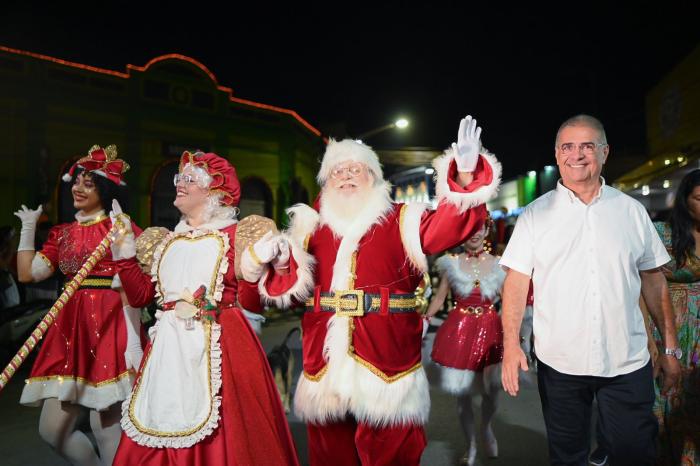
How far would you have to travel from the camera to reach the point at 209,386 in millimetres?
2943

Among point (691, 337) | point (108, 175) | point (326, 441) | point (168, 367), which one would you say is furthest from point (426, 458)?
point (108, 175)

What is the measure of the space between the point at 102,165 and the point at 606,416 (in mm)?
3548

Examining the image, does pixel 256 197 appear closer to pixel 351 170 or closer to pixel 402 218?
pixel 351 170

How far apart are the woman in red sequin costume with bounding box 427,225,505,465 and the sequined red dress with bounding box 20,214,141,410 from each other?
2335 mm

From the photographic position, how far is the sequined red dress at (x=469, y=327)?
4.50 metres

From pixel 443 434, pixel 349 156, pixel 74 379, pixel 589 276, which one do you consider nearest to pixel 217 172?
pixel 349 156

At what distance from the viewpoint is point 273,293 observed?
304 centimetres

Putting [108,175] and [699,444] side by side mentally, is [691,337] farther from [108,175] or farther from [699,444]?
[108,175]

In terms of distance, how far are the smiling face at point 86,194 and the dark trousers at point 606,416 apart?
3.14 metres

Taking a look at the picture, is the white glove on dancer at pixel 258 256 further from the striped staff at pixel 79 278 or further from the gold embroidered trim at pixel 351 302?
the striped staff at pixel 79 278

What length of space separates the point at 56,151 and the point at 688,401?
14.7 metres

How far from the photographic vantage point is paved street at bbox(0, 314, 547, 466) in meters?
4.56

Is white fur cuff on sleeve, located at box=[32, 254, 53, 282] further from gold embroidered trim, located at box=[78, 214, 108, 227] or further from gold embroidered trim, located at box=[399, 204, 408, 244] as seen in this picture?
gold embroidered trim, located at box=[399, 204, 408, 244]

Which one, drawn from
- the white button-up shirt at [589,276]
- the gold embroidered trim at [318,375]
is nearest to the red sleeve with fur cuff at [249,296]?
the gold embroidered trim at [318,375]
